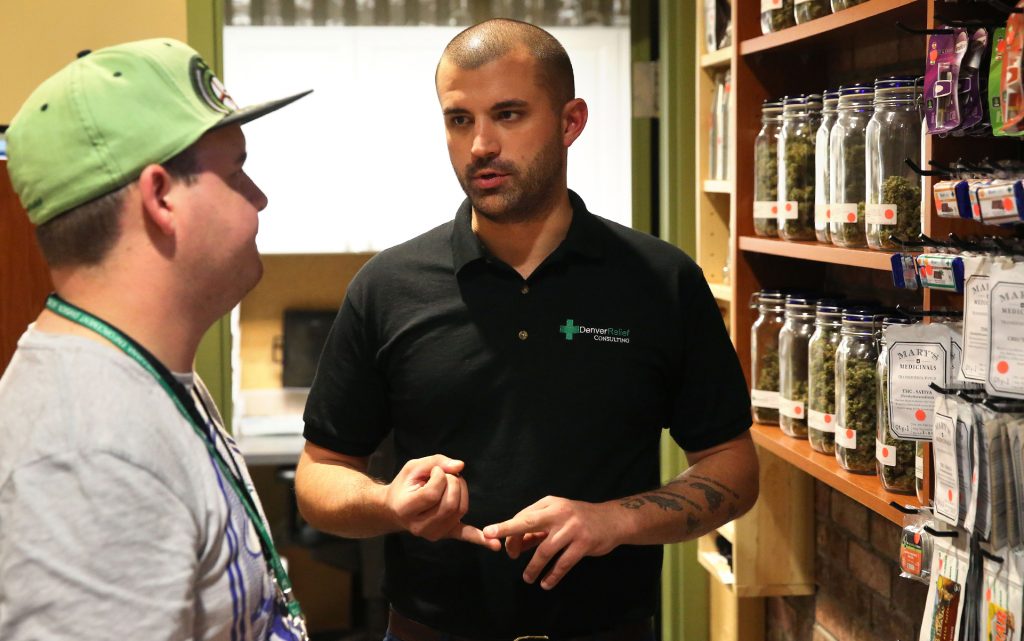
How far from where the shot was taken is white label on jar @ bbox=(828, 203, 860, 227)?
1.96 meters

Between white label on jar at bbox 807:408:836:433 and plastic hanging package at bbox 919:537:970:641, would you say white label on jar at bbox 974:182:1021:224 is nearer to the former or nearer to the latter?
plastic hanging package at bbox 919:537:970:641

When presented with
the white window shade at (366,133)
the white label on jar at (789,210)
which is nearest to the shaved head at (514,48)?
the white label on jar at (789,210)

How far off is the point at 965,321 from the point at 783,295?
969mm

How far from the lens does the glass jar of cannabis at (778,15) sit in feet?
7.41

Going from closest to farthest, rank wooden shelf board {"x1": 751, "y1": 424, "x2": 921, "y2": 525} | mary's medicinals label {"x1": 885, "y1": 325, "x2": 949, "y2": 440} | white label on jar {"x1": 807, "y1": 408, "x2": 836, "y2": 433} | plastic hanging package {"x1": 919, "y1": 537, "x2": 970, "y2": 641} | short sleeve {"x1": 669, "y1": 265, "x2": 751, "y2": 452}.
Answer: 1. plastic hanging package {"x1": 919, "y1": 537, "x2": 970, "y2": 641}
2. mary's medicinals label {"x1": 885, "y1": 325, "x2": 949, "y2": 440}
3. wooden shelf board {"x1": 751, "y1": 424, "x2": 921, "y2": 525}
4. short sleeve {"x1": 669, "y1": 265, "x2": 751, "y2": 452}
5. white label on jar {"x1": 807, "y1": 408, "x2": 836, "y2": 433}

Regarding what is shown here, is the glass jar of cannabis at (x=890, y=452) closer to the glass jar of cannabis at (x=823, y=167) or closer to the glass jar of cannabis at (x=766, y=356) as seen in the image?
the glass jar of cannabis at (x=823, y=167)

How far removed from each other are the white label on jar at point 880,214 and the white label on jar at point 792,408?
48cm

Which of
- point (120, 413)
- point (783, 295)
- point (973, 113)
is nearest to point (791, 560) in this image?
point (783, 295)

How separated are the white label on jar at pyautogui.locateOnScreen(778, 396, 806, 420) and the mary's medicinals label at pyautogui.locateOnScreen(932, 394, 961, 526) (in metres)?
0.79

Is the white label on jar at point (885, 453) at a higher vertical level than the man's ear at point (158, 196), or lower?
lower

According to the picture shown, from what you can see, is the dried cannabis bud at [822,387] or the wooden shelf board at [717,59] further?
the wooden shelf board at [717,59]

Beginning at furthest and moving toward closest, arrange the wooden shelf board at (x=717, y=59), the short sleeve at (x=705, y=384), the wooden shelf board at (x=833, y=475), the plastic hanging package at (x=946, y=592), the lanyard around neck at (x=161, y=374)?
the wooden shelf board at (x=717, y=59) → the short sleeve at (x=705, y=384) → the wooden shelf board at (x=833, y=475) → the plastic hanging package at (x=946, y=592) → the lanyard around neck at (x=161, y=374)

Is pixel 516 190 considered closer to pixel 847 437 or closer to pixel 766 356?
pixel 847 437

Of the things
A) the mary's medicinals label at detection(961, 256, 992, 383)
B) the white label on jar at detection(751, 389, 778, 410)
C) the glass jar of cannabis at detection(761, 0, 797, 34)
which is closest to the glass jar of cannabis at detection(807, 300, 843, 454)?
the white label on jar at detection(751, 389, 778, 410)
